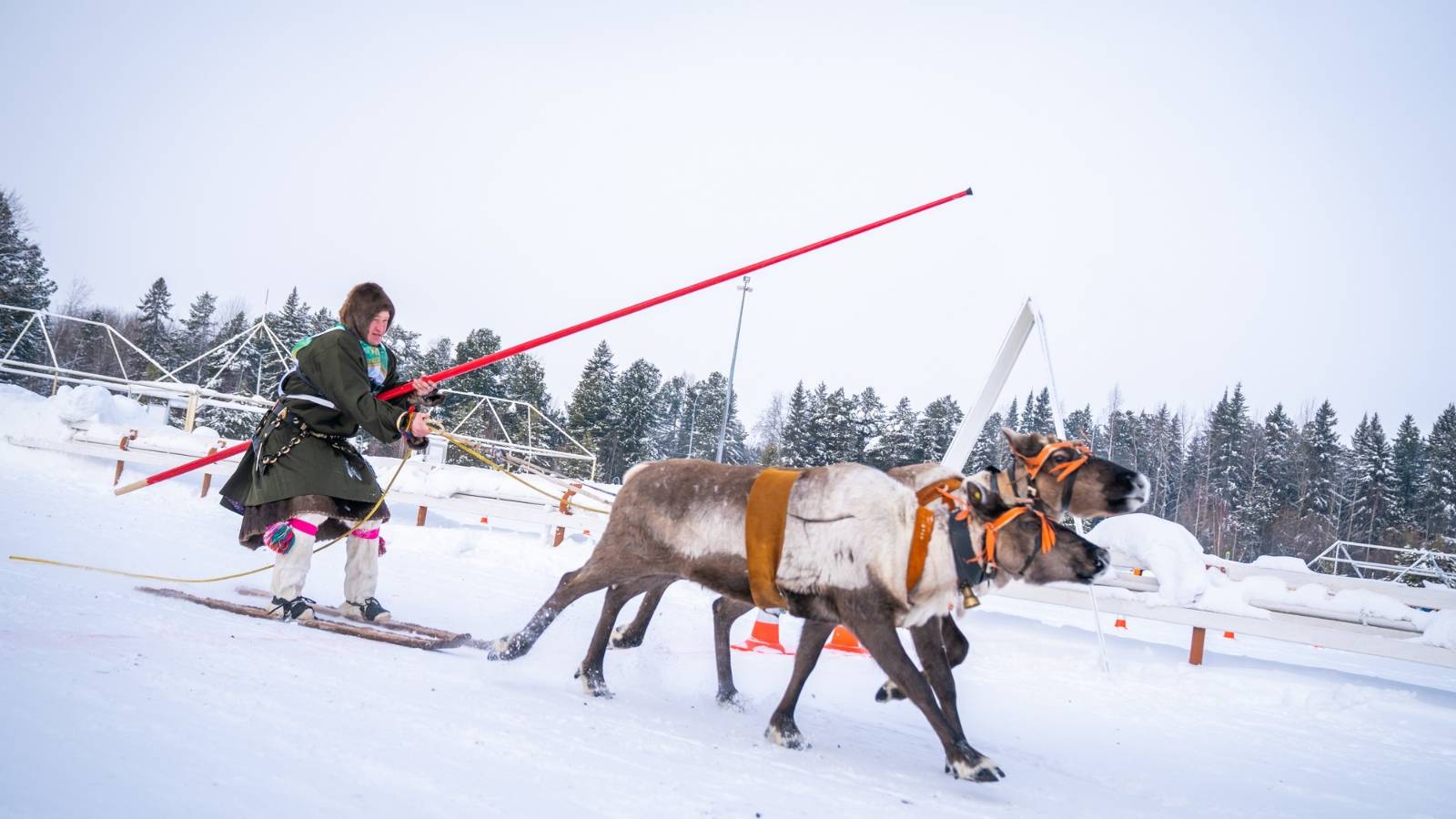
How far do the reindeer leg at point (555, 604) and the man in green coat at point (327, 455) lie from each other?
1.36 meters

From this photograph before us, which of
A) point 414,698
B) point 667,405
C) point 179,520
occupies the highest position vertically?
point 667,405

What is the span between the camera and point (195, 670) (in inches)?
119

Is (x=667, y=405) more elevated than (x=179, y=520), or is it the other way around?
(x=667, y=405)

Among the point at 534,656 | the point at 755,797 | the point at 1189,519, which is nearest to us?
the point at 755,797

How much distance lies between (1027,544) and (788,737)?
1.41 meters

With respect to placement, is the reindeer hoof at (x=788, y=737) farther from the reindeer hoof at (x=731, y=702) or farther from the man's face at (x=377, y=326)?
A: the man's face at (x=377, y=326)

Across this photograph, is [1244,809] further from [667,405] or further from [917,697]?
[667,405]

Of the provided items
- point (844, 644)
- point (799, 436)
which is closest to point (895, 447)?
point (799, 436)

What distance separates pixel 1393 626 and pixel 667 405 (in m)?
70.2

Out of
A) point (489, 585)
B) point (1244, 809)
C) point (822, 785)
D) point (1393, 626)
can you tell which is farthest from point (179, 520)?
point (1393, 626)

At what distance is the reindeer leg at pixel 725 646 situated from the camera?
15.3 feet

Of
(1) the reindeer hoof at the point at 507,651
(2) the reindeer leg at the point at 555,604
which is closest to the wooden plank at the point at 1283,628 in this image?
(2) the reindeer leg at the point at 555,604

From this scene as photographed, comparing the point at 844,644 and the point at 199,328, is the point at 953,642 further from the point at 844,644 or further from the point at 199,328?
the point at 199,328

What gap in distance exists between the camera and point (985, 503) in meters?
3.75
